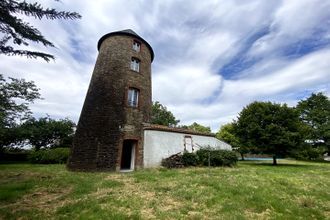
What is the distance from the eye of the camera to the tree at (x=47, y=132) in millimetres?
23141

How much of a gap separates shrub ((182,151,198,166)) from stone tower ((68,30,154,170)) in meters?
3.20

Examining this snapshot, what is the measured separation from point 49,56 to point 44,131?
76.8 feet

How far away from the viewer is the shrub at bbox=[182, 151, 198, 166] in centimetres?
1528

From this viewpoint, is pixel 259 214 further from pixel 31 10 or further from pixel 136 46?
pixel 136 46

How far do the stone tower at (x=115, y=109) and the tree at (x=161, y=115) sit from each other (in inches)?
708

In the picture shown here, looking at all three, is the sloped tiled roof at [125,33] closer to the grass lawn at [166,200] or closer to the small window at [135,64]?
the small window at [135,64]

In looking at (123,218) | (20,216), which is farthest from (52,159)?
(123,218)

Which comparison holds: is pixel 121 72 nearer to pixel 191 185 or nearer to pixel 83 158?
pixel 83 158

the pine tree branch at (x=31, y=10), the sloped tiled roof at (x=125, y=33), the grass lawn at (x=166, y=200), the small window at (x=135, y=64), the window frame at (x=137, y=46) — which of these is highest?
the sloped tiled roof at (x=125, y=33)

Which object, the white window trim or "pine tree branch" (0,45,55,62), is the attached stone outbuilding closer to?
the white window trim

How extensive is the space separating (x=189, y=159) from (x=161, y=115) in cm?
2042

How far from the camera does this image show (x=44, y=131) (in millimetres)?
23406

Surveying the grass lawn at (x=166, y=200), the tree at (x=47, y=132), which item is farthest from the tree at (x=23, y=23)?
the tree at (x=47, y=132)

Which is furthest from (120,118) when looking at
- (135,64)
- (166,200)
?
(166,200)
